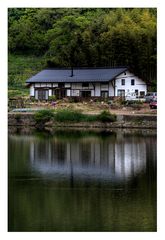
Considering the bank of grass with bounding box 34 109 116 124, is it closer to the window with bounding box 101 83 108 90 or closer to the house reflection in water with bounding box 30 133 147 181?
the house reflection in water with bounding box 30 133 147 181

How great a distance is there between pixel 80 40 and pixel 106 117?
1044 centimetres

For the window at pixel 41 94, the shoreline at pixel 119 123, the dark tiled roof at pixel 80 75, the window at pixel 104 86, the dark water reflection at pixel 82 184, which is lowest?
the dark water reflection at pixel 82 184

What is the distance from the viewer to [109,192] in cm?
962

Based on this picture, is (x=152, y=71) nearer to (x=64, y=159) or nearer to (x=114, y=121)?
(x=114, y=121)

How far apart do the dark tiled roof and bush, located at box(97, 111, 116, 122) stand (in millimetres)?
5219

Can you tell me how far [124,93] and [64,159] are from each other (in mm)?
12093

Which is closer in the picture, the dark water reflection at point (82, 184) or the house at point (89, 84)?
the dark water reflection at point (82, 184)

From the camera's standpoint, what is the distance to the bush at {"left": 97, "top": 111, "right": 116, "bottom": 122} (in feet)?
62.5

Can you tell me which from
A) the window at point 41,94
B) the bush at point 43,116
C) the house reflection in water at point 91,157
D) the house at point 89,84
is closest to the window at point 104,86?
the house at point 89,84

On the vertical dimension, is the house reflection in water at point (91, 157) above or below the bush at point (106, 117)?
below

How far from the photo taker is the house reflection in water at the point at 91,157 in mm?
11508

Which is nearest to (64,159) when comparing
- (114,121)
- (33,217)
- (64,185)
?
(64,185)

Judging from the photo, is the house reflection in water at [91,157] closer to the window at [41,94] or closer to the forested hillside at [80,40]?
the window at [41,94]

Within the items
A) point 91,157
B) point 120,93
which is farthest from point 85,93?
point 91,157
